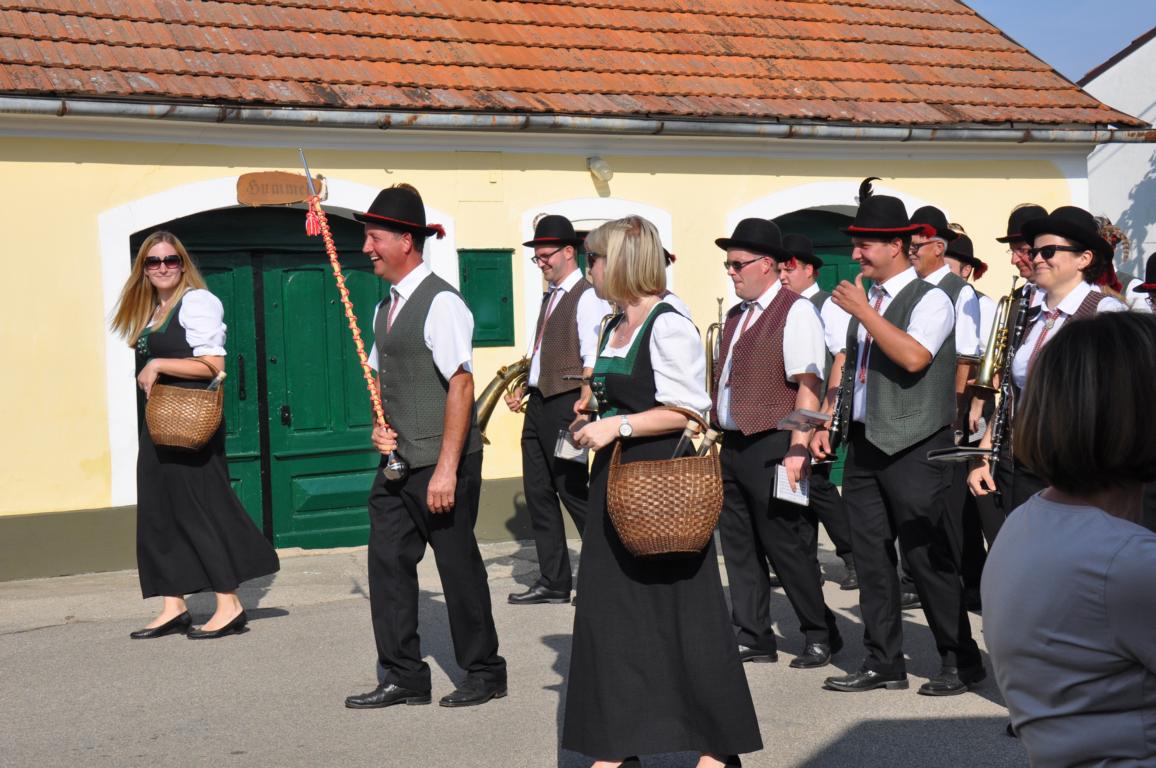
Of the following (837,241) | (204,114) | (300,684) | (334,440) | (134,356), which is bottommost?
(300,684)

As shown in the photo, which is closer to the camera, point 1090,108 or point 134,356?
point 134,356

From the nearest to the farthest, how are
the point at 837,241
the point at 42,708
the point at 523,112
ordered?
1. the point at 42,708
2. the point at 523,112
3. the point at 837,241

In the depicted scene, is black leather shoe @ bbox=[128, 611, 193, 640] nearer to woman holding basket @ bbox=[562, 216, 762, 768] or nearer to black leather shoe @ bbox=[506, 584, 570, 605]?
black leather shoe @ bbox=[506, 584, 570, 605]

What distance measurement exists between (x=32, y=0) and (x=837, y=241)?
6.52 m

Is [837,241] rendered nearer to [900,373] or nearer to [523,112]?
[523,112]

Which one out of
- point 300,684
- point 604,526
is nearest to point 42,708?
point 300,684

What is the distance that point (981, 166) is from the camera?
38.3 feet

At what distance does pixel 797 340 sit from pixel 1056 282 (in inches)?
50.2

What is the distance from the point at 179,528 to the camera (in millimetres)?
7027

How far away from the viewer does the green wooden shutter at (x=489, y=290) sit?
32.7ft

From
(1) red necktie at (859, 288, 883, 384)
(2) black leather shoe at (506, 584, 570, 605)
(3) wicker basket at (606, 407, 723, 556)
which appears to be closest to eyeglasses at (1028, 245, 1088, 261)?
(1) red necktie at (859, 288, 883, 384)

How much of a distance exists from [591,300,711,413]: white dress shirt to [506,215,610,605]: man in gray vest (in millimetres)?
3164

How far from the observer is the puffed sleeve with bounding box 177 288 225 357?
6.96 m

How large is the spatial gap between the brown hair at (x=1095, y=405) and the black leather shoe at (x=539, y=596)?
581 centimetres
